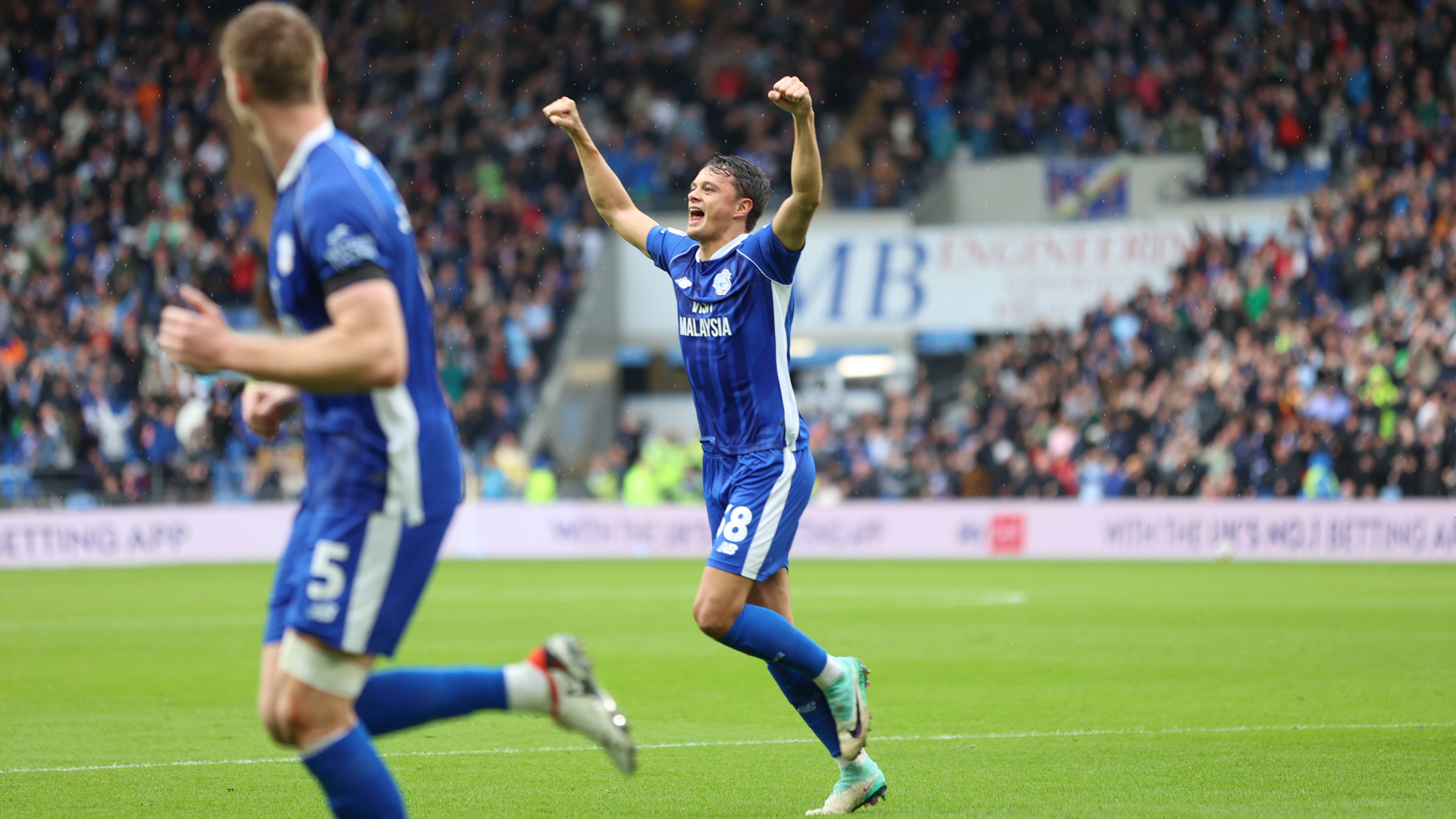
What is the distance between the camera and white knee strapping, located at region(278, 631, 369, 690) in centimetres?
400

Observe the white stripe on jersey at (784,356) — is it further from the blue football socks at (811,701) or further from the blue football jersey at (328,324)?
the blue football jersey at (328,324)

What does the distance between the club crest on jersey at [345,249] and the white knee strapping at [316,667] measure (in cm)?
90

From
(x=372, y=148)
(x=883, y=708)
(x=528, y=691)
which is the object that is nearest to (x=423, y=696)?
(x=528, y=691)

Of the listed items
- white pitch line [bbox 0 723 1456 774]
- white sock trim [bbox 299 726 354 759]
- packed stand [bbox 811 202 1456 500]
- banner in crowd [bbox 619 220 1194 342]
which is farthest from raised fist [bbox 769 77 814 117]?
banner in crowd [bbox 619 220 1194 342]

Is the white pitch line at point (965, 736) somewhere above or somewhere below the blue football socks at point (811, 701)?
below

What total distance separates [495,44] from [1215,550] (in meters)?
18.8

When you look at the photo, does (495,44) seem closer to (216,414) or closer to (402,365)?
(216,414)

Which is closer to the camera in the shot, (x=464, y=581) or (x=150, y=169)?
(x=464, y=581)

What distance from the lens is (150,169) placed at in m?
30.7

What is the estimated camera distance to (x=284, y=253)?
13.0ft

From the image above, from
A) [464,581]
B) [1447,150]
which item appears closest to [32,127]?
[464,581]

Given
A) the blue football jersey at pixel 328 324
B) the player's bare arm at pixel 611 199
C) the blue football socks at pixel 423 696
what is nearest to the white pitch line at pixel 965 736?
the player's bare arm at pixel 611 199

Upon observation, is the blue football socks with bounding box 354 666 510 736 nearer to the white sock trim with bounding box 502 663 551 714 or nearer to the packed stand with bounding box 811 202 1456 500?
the white sock trim with bounding box 502 663 551 714

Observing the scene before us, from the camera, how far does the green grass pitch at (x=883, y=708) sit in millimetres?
6352
